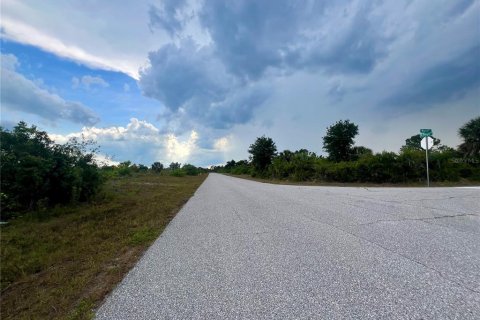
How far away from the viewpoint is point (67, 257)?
18.0 ft

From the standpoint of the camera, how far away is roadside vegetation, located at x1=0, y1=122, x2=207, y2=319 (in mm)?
3779

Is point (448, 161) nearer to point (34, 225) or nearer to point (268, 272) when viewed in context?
point (268, 272)

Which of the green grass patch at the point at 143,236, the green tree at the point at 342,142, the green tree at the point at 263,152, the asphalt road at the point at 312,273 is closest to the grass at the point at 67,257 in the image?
the green grass patch at the point at 143,236

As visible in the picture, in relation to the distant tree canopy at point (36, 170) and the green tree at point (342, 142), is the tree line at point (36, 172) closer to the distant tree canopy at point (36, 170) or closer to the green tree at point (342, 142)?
the distant tree canopy at point (36, 170)

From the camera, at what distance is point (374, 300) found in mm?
2885

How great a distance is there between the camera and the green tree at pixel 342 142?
3338 centimetres

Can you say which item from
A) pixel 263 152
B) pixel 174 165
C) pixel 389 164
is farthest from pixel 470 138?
pixel 174 165

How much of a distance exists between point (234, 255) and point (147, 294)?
1.60 m

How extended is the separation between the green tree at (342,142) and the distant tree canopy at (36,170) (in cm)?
2779

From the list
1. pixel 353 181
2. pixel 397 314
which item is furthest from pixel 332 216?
pixel 353 181

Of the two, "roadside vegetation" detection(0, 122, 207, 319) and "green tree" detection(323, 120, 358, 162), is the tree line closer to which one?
"roadside vegetation" detection(0, 122, 207, 319)

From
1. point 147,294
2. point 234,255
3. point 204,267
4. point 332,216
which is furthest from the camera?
point 332,216

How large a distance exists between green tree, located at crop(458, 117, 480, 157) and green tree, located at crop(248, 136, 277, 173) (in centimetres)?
2859

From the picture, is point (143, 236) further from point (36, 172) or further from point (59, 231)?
point (36, 172)
